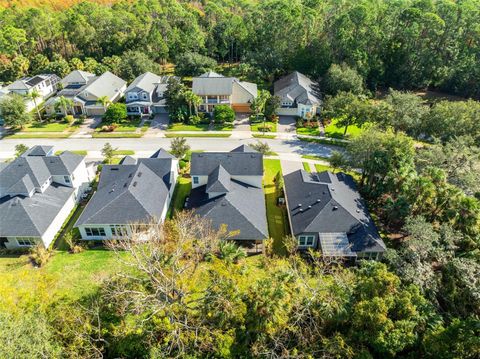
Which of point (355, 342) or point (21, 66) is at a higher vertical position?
point (21, 66)

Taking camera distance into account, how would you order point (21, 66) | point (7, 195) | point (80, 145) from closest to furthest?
point (7, 195), point (80, 145), point (21, 66)

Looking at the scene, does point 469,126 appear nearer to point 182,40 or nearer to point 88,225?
point 88,225

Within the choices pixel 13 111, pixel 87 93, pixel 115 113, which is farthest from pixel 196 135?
pixel 13 111

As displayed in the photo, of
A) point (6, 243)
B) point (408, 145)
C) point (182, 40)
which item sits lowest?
point (6, 243)

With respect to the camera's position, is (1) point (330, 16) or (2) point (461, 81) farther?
(1) point (330, 16)

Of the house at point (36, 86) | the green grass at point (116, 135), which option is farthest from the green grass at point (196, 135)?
the house at point (36, 86)

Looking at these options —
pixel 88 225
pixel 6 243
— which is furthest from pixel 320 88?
pixel 6 243

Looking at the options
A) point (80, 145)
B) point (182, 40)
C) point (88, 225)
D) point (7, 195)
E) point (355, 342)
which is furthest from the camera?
point (182, 40)

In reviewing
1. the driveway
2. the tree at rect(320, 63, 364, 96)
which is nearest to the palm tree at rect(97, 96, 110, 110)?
the driveway
